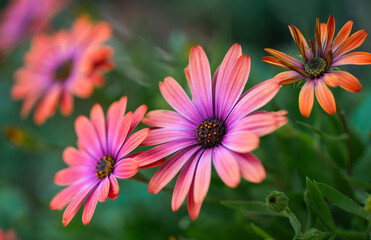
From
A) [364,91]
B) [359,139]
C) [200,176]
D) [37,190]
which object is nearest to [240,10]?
[364,91]

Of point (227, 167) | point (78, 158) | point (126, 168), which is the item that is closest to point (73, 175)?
point (78, 158)

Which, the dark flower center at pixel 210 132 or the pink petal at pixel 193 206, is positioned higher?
the dark flower center at pixel 210 132

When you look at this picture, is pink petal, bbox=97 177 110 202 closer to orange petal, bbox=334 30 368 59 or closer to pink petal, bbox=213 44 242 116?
pink petal, bbox=213 44 242 116

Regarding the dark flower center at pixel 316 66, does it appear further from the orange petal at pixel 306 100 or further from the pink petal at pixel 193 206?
the pink petal at pixel 193 206

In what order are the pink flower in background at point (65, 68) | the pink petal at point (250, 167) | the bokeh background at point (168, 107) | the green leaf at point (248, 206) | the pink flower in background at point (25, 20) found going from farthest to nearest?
the pink flower in background at point (25, 20) → the pink flower in background at point (65, 68) → the bokeh background at point (168, 107) → the green leaf at point (248, 206) → the pink petal at point (250, 167)

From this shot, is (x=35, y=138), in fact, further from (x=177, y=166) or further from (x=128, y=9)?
(x=128, y=9)

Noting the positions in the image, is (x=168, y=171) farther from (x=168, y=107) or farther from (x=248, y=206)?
(x=168, y=107)

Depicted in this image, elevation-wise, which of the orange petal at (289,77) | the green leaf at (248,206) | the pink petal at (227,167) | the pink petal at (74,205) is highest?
the orange petal at (289,77)

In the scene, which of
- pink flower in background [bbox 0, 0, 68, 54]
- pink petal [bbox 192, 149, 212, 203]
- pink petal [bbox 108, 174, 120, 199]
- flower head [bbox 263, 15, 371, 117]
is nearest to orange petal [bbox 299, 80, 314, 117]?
flower head [bbox 263, 15, 371, 117]

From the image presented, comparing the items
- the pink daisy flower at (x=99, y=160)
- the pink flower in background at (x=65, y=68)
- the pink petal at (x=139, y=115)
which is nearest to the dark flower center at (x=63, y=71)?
the pink flower in background at (x=65, y=68)

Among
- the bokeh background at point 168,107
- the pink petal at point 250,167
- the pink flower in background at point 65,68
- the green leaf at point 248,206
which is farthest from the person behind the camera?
the pink flower in background at point 65,68
